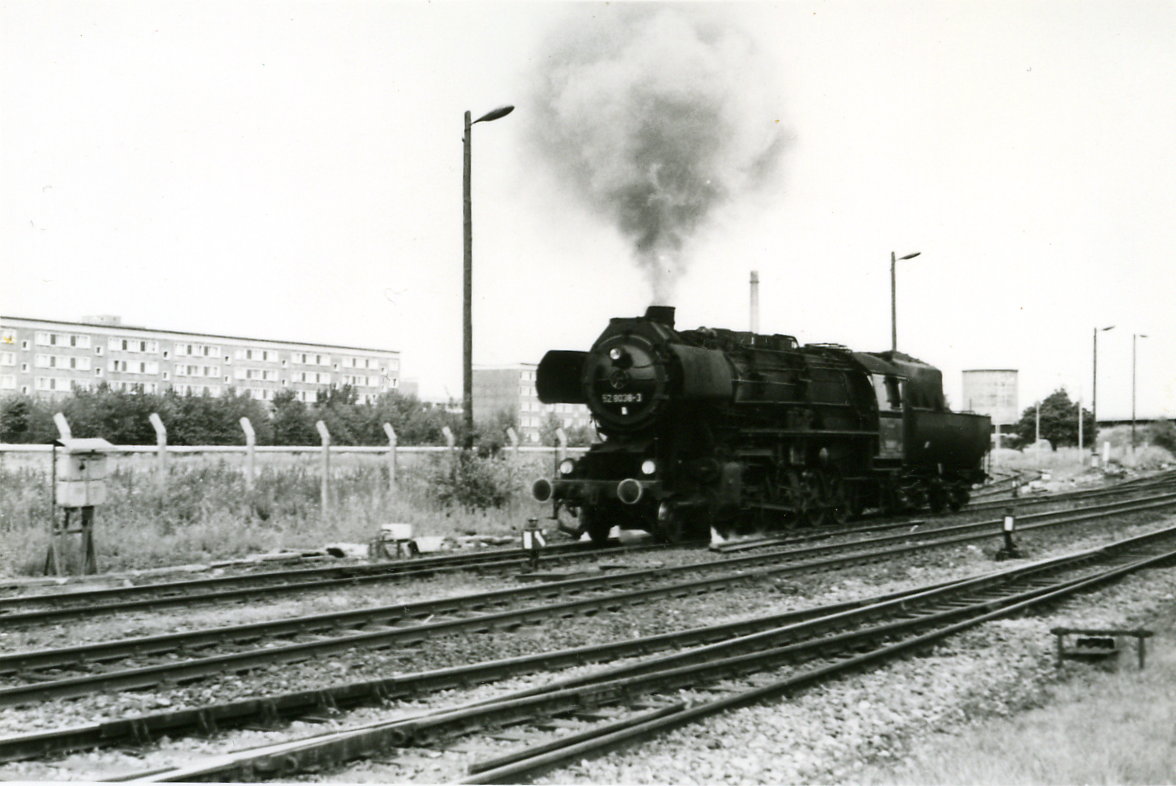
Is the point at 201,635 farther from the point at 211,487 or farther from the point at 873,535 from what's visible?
the point at 873,535

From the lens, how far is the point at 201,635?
7.66 m

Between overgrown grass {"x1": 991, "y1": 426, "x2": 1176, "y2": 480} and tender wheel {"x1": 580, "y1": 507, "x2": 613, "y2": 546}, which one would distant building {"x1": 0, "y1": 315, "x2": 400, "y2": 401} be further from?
overgrown grass {"x1": 991, "y1": 426, "x2": 1176, "y2": 480}

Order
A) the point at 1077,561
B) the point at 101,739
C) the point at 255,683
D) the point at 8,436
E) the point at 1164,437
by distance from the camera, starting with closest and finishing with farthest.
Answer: the point at 101,739 < the point at 255,683 < the point at 1077,561 < the point at 8,436 < the point at 1164,437

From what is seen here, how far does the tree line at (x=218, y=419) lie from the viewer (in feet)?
108

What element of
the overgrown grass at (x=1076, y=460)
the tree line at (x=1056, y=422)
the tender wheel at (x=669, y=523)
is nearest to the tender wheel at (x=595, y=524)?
the tender wheel at (x=669, y=523)

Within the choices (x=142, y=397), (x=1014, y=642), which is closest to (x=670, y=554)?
(x=1014, y=642)

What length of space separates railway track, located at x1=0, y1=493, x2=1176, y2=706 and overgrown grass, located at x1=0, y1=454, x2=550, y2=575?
5.31 metres

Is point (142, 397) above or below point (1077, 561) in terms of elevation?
above

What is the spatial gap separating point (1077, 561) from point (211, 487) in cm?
1213

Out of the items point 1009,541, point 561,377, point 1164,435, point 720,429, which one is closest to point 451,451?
point 561,377

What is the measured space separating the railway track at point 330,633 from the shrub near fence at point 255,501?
534 cm

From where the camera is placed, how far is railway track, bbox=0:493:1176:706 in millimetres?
6613

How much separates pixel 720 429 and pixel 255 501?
7194mm

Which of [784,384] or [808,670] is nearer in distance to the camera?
[808,670]
